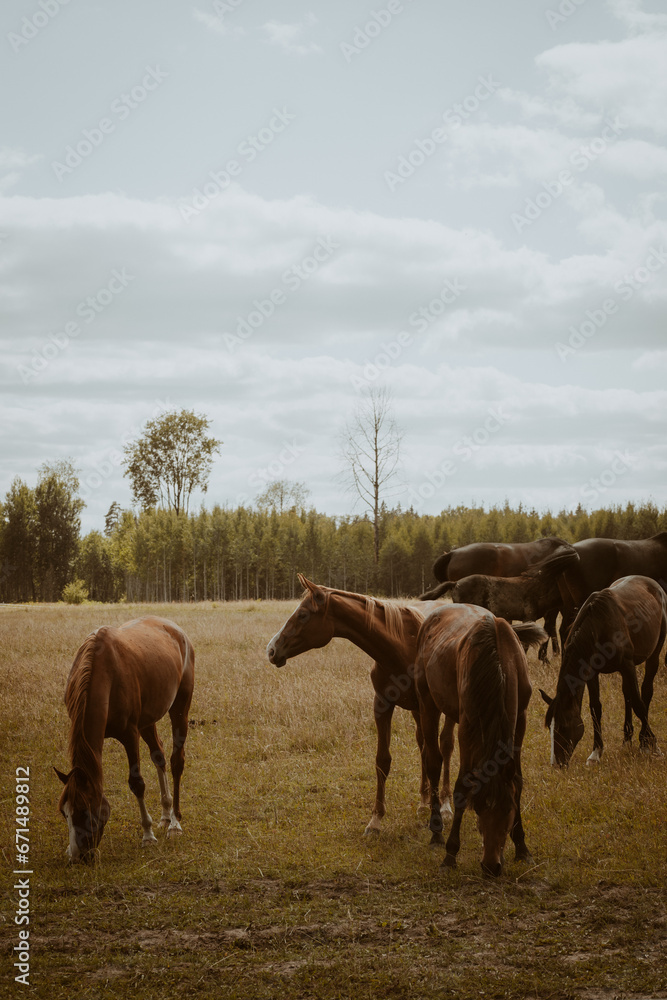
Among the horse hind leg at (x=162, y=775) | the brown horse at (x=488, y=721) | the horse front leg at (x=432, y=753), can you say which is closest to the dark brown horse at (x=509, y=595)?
the horse front leg at (x=432, y=753)

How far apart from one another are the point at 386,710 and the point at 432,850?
3.77ft

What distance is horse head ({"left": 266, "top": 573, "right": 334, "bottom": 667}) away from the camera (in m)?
6.23

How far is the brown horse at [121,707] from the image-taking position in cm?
531

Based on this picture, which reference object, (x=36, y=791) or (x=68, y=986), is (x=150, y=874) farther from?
(x=36, y=791)

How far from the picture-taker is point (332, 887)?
16.7 ft

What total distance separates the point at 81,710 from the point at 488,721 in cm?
304

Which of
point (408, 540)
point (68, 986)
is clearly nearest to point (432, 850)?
point (68, 986)

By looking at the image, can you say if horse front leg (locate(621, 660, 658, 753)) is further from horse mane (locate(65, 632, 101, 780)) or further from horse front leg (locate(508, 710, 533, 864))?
horse mane (locate(65, 632, 101, 780))

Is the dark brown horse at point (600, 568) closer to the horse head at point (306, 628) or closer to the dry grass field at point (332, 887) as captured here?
the dry grass field at point (332, 887)

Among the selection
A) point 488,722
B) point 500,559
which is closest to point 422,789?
point 488,722

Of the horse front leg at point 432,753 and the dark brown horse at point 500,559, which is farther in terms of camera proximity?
the dark brown horse at point 500,559

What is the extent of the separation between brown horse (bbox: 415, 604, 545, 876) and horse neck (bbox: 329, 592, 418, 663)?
0.75m

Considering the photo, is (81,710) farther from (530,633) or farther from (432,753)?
(530,633)

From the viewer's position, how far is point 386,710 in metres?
6.25
